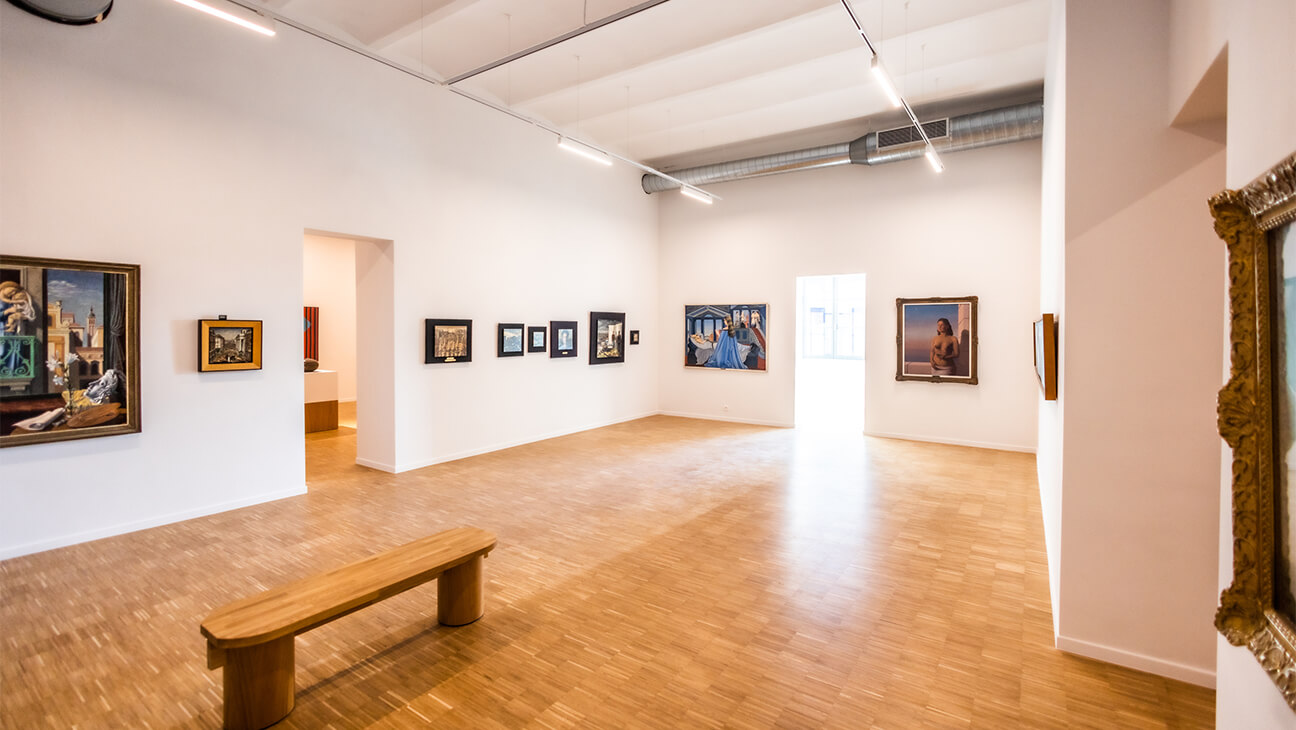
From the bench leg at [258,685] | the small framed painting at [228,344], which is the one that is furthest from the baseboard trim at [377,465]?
the bench leg at [258,685]

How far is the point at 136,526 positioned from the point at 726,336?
372 inches

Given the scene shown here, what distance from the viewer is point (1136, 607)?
3164 mm

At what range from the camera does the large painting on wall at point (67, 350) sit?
186 inches

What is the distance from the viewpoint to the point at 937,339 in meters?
9.54

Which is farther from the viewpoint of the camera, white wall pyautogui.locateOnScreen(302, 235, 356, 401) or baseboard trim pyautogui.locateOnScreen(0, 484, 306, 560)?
white wall pyautogui.locateOnScreen(302, 235, 356, 401)

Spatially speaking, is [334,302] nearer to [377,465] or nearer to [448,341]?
[448,341]

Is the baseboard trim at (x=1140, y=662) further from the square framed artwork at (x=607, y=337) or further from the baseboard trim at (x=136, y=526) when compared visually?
the square framed artwork at (x=607, y=337)

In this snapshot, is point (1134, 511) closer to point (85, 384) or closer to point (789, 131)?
point (85, 384)

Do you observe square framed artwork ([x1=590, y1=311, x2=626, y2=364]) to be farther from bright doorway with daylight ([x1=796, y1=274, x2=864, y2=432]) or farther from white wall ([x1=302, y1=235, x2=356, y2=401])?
white wall ([x1=302, y1=235, x2=356, y2=401])

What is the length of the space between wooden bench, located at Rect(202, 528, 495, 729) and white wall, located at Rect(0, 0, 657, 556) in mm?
3714

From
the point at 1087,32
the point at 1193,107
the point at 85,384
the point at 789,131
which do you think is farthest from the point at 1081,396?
the point at 789,131

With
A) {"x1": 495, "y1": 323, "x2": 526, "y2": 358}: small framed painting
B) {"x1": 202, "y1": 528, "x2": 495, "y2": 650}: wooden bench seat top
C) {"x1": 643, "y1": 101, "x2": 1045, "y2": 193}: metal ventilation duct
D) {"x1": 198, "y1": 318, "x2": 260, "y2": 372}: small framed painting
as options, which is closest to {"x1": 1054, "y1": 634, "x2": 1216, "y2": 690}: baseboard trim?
{"x1": 202, "y1": 528, "x2": 495, "y2": 650}: wooden bench seat top

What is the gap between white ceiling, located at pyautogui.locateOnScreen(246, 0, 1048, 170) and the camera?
20.9 ft

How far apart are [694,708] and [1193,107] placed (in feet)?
12.6
